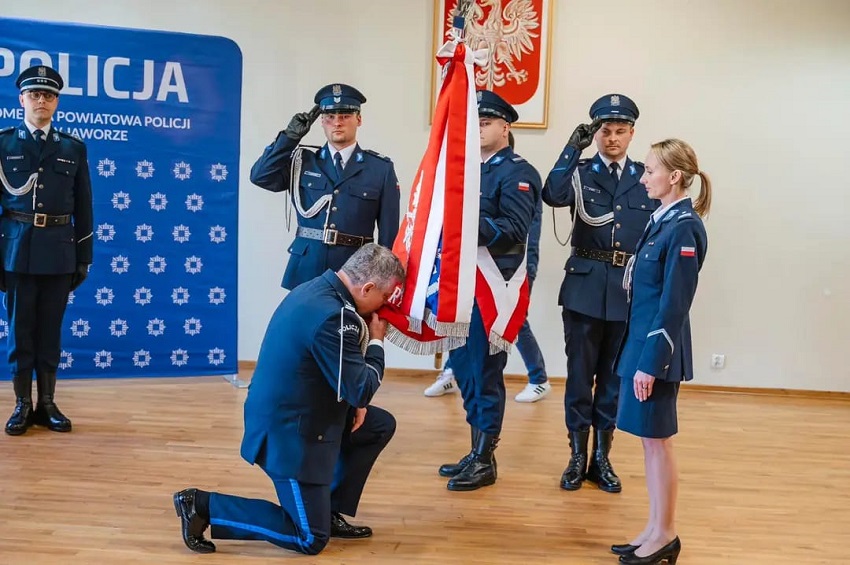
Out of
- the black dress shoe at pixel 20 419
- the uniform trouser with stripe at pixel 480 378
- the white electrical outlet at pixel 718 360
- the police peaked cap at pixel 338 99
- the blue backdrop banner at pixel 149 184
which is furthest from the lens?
the white electrical outlet at pixel 718 360

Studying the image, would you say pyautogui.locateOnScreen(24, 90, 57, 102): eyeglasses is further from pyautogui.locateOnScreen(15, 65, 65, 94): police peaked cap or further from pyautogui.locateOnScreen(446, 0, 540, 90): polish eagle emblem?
pyautogui.locateOnScreen(446, 0, 540, 90): polish eagle emblem

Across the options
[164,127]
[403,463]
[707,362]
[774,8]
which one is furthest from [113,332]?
[774,8]

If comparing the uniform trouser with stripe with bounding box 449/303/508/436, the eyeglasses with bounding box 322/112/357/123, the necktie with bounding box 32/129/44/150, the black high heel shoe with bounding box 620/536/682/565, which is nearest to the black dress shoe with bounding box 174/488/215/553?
the uniform trouser with stripe with bounding box 449/303/508/436

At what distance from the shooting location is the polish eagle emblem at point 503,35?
17.7ft

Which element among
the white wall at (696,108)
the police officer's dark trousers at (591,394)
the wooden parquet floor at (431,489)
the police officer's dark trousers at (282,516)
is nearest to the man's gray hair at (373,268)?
the police officer's dark trousers at (282,516)

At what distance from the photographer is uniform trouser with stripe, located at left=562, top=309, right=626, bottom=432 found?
12.2 ft

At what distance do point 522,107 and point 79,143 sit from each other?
2.56 m

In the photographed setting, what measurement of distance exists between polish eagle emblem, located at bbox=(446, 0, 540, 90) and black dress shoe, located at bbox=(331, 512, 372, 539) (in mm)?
3115

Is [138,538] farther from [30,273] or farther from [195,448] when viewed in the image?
[30,273]

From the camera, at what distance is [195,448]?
3965 millimetres

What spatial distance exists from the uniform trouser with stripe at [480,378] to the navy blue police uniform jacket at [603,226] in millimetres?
418

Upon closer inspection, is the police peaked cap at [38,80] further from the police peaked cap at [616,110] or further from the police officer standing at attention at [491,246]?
the police peaked cap at [616,110]

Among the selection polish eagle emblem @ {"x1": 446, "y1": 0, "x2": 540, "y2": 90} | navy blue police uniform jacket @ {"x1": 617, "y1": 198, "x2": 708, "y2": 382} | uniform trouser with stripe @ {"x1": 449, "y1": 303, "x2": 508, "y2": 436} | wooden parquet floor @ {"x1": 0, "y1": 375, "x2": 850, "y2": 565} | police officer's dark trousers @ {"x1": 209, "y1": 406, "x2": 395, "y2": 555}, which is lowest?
wooden parquet floor @ {"x1": 0, "y1": 375, "x2": 850, "y2": 565}

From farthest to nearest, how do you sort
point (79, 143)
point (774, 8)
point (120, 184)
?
1. point (774, 8)
2. point (120, 184)
3. point (79, 143)
